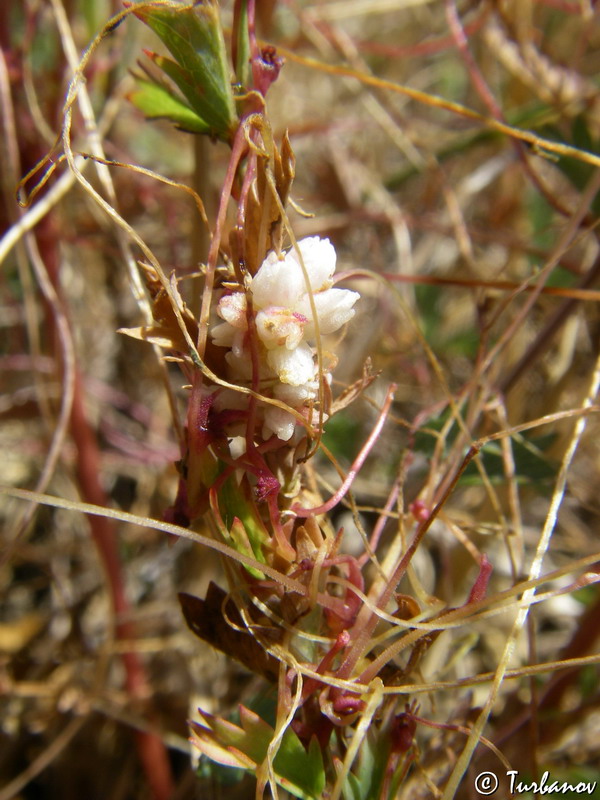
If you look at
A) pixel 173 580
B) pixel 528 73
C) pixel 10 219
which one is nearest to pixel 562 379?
pixel 528 73

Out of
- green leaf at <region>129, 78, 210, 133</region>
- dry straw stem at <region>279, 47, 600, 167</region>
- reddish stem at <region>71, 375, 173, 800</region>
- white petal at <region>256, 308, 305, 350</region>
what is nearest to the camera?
white petal at <region>256, 308, 305, 350</region>

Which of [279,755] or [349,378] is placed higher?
[349,378]

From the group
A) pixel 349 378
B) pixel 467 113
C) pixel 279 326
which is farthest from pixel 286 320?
pixel 349 378

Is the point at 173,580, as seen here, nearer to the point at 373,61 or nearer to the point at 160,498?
the point at 160,498

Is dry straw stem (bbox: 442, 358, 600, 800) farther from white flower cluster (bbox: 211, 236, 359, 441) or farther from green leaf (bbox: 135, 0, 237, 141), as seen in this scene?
green leaf (bbox: 135, 0, 237, 141)

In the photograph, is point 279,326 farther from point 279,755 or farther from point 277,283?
point 279,755

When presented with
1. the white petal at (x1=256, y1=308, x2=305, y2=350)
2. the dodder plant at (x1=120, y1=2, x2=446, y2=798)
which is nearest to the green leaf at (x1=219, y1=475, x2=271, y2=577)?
the dodder plant at (x1=120, y1=2, x2=446, y2=798)
